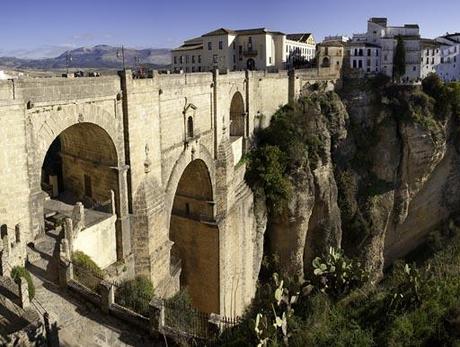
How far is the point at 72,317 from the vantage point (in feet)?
39.6

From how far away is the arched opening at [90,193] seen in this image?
14922 millimetres

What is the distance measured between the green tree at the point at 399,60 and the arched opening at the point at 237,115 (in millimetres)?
24689

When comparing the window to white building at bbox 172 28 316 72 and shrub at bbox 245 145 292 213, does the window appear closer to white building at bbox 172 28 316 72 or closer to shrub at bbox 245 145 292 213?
shrub at bbox 245 145 292 213

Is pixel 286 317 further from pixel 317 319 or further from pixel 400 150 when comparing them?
pixel 400 150

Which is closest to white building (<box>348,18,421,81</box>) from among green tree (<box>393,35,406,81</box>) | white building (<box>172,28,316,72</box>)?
green tree (<box>393,35,406,81</box>)

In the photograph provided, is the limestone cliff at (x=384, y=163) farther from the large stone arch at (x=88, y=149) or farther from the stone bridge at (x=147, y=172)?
the large stone arch at (x=88, y=149)

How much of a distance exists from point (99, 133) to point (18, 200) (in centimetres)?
397

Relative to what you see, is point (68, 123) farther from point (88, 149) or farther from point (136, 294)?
point (136, 294)

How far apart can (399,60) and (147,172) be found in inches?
A: 1504

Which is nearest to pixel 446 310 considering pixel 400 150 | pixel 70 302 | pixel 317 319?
pixel 317 319

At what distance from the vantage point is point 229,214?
25078mm

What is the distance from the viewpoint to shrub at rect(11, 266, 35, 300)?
11549mm

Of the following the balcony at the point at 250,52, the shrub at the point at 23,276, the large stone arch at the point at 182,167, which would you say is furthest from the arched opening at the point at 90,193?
the balcony at the point at 250,52

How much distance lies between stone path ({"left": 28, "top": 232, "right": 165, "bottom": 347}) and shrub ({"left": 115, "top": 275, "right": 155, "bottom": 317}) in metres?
1.32
